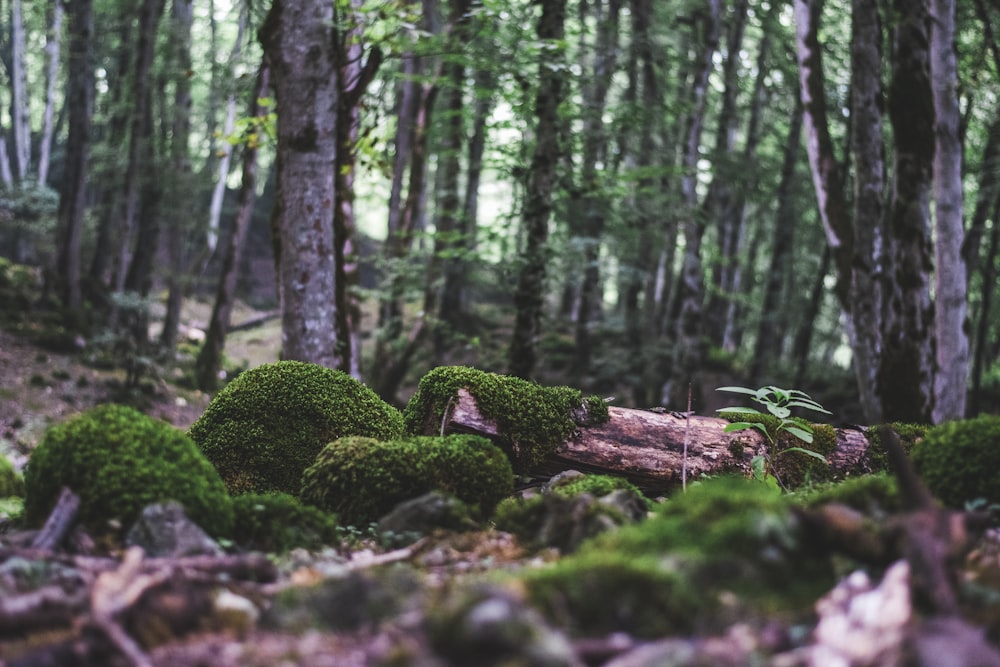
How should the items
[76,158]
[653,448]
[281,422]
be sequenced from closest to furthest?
[281,422] → [653,448] → [76,158]

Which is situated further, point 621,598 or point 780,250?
point 780,250

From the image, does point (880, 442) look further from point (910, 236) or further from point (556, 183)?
point (556, 183)

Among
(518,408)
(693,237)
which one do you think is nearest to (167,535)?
(518,408)

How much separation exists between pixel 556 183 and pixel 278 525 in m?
6.83

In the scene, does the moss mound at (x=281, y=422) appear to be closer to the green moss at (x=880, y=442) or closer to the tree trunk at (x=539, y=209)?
the green moss at (x=880, y=442)

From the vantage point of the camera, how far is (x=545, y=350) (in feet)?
67.3

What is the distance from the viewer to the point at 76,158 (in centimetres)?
1608

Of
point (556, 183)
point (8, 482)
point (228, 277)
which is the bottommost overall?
point (8, 482)

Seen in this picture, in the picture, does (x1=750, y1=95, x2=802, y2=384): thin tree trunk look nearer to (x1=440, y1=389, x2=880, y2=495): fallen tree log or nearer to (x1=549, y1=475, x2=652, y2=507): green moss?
(x1=440, y1=389, x2=880, y2=495): fallen tree log

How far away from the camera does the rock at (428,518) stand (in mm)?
3123

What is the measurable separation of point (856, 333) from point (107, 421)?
8810mm

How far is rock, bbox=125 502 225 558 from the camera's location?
97.6 inches

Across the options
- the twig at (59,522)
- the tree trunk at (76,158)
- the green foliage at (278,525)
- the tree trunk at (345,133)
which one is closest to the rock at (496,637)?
the green foliage at (278,525)

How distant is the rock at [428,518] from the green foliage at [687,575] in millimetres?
1113
